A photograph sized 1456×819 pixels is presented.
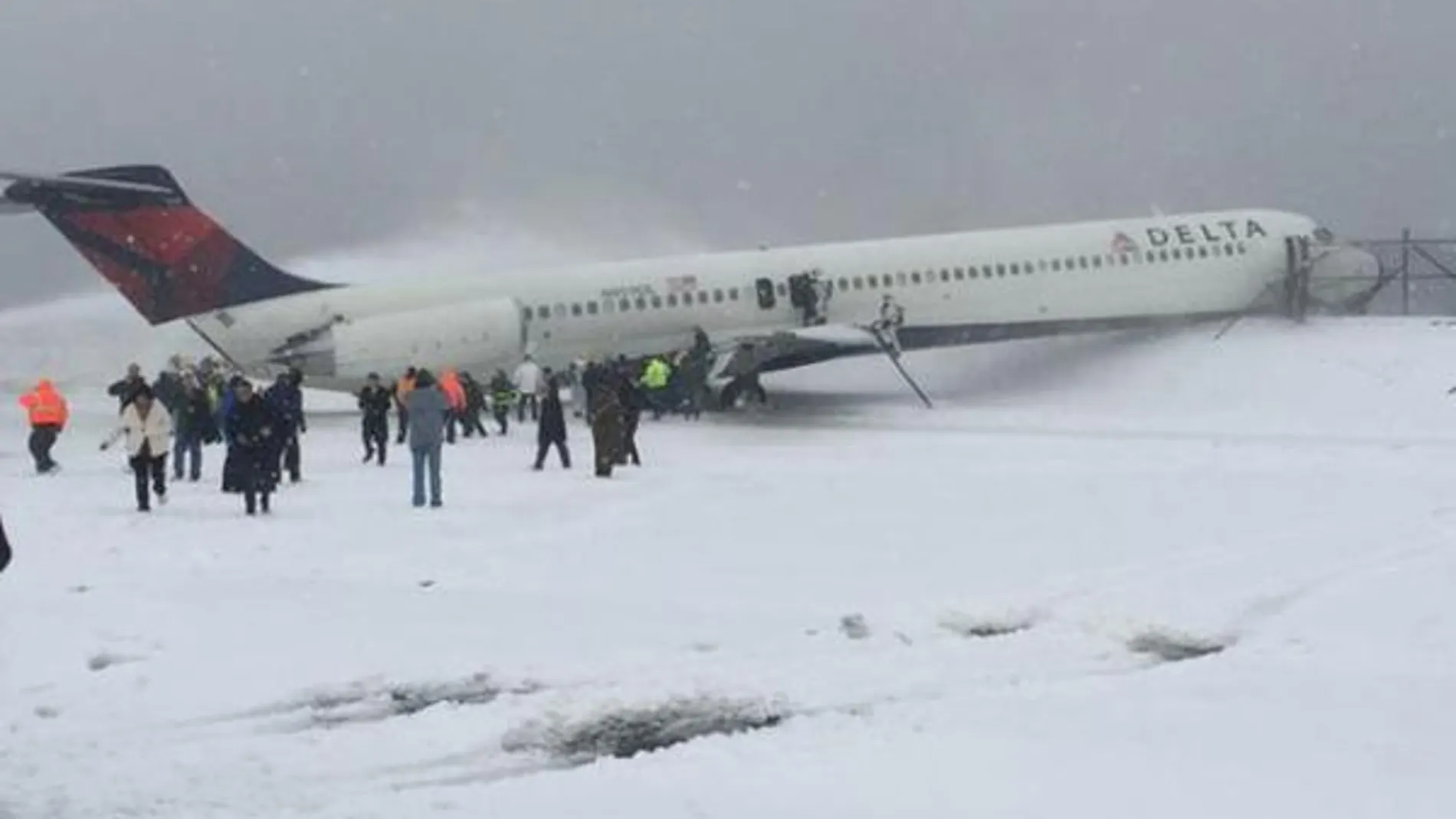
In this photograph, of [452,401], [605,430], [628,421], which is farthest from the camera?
[452,401]

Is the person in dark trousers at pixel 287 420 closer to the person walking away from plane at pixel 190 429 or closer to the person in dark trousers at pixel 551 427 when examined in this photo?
the person walking away from plane at pixel 190 429

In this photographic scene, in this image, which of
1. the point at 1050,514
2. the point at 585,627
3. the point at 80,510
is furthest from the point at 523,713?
the point at 80,510

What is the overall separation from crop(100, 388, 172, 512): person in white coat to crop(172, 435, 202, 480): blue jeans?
3.41 meters

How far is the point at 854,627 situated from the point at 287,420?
422 inches

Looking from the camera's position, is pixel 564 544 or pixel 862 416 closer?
pixel 564 544

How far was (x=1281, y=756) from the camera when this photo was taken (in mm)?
7480

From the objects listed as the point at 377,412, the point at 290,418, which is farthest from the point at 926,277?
the point at 290,418

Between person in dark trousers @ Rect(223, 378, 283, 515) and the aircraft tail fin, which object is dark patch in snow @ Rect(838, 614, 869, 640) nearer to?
person in dark trousers @ Rect(223, 378, 283, 515)

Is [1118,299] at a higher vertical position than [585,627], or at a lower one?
higher

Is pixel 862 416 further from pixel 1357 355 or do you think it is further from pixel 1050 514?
pixel 1050 514

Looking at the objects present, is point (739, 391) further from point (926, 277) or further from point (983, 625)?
point (983, 625)

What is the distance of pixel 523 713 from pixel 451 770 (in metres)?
0.95

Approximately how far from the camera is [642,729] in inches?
323

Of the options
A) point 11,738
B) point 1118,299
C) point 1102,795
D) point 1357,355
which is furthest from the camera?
point 1118,299
